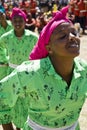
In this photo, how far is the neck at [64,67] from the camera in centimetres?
259

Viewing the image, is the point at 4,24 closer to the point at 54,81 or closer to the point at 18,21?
the point at 18,21

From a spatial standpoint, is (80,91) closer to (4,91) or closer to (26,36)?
(4,91)

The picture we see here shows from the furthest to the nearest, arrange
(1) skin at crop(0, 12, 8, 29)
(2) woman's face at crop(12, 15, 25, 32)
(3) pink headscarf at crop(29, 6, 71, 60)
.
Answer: (1) skin at crop(0, 12, 8, 29) → (2) woman's face at crop(12, 15, 25, 32) → (3) pink headscarf at crop(29, 6, 71, 60)

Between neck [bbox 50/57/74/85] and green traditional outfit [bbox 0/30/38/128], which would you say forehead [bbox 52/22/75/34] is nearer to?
neck [bbox 50/57/74/85]

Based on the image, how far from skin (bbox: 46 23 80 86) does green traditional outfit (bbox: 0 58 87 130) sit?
5 centimetres

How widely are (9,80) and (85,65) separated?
55cm

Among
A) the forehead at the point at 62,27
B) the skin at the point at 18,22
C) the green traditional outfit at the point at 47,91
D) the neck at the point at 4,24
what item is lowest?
the neck at the point at 4,24

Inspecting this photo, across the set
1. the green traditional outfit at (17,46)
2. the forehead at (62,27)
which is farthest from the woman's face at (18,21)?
the forehead at (62,27)

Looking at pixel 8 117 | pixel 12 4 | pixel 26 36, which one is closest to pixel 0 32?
pixel 26 36

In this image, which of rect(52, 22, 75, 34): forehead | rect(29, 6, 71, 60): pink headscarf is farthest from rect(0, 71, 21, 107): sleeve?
rect(52, 22, 75, 34): forehead

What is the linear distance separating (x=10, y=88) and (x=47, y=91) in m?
0.27

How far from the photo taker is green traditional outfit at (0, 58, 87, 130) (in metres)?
2.55

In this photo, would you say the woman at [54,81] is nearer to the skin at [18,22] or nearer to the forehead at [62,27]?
the forehead at [62,27]

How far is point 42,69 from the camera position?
259cm
